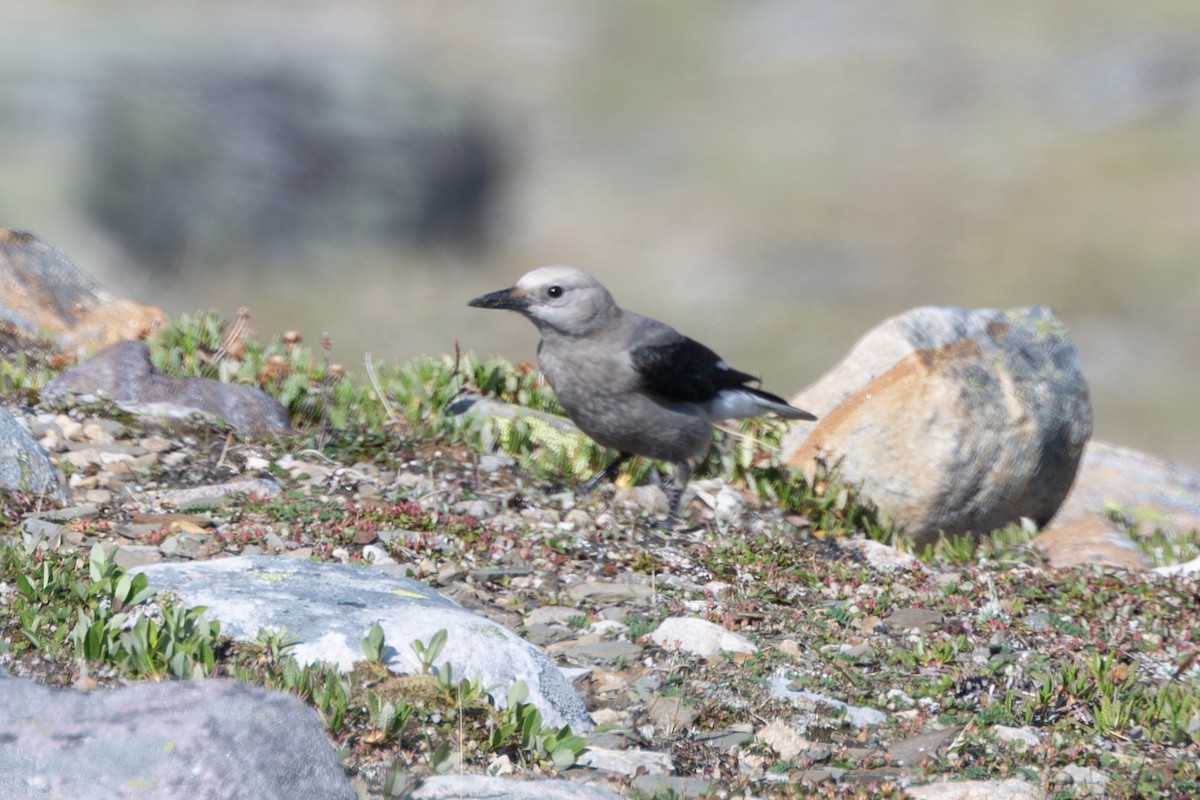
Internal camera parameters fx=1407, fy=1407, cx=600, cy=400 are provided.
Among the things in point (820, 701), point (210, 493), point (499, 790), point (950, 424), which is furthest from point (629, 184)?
point (499, 790)

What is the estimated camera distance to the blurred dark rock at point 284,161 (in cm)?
2984

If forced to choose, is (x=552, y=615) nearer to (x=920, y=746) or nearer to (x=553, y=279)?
(x=920, y=746)

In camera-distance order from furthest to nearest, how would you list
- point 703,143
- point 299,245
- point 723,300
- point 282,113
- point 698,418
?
point 703,143
point 282,113
point 299,245
point 723,300
point 698,418

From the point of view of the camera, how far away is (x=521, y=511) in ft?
25.3

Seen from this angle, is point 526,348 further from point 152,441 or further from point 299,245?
point 152,441

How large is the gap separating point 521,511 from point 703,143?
31.1 m

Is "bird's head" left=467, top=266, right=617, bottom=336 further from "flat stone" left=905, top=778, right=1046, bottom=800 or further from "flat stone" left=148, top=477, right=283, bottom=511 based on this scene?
"flat stone" left=905, top=778, right=1046, bottom=800

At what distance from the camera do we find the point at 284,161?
31703 mm

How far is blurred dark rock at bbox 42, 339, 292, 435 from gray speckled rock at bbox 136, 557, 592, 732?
9.03 feet

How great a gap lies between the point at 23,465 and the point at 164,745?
3.55 m

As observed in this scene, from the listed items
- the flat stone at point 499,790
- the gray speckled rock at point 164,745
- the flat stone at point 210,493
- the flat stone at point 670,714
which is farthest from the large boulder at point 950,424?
the gray speckled rock at point 164,745

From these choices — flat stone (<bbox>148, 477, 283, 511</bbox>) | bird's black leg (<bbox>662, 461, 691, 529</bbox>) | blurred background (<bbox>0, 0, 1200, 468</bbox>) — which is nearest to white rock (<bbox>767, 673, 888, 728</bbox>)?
bird's black leg (<bbox>662, 461, 691, 529</bbox>)

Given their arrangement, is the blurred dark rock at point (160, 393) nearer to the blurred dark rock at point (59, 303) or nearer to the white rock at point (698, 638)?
the blurred dark rock at point (59, 303)

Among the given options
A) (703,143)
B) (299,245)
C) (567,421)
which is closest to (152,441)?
(567,421)
